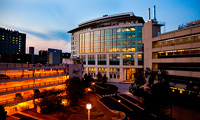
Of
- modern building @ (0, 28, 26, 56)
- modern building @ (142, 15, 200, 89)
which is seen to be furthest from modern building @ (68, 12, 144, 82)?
modern building @ (0, 28, 26, 56)

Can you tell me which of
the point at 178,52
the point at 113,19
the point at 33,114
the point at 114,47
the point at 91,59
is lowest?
the point at 33,114

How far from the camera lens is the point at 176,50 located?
3441 centimetres

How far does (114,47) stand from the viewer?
66.2 metres

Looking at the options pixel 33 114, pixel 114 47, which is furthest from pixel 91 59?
pixel 33 114

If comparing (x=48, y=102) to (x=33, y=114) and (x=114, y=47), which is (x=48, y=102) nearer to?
(x=33, y=114)

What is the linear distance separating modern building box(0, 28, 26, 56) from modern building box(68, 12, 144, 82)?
380 ft

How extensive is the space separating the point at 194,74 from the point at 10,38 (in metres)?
176

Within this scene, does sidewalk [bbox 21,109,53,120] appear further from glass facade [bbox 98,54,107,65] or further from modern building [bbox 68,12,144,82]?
glass facade [bbox 98,54,107,65]

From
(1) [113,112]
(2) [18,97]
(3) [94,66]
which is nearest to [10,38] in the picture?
(3) [94,66]

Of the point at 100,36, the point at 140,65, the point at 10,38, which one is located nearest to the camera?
the point at 140,65

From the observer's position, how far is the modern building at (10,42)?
452 ft

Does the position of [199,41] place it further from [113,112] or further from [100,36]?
[100,36]

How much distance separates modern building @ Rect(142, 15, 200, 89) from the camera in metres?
29.4

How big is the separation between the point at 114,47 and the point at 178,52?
117 ft
